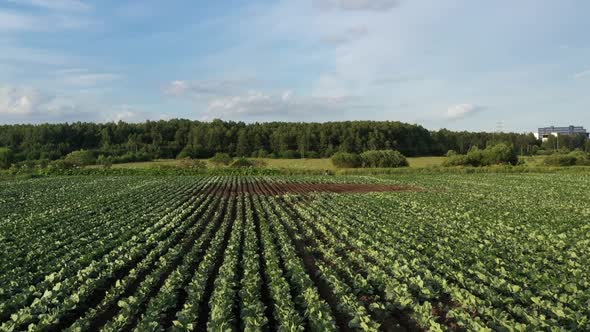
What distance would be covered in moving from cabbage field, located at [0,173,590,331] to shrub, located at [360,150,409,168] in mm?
51561

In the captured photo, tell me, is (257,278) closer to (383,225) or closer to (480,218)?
(383,225)

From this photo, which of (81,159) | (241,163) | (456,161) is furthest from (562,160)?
(81,159)

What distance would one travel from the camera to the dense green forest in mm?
97125

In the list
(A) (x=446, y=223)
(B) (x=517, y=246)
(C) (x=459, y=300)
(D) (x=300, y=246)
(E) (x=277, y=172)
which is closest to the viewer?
(C) (x=459, y=300)

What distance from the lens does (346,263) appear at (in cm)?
1205

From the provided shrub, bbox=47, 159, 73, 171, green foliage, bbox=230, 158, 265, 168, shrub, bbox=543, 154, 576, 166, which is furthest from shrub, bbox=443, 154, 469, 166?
shrub, bbox=47, 159, 73, 171

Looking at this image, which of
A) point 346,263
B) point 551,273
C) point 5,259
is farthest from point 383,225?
point 5,259

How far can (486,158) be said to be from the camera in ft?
231

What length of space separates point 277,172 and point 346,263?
53.9 m

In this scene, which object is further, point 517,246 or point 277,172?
point 277,172

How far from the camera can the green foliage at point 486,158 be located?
228ft

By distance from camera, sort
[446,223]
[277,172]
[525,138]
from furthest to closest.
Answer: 1. [525,138]
2. [277,172]
3. [446,223]

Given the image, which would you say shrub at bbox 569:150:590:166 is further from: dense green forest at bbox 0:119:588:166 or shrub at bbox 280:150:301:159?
shrub at bbox 280:150:301:159

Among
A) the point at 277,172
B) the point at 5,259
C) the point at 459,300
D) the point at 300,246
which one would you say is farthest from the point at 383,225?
the point at 277,172
